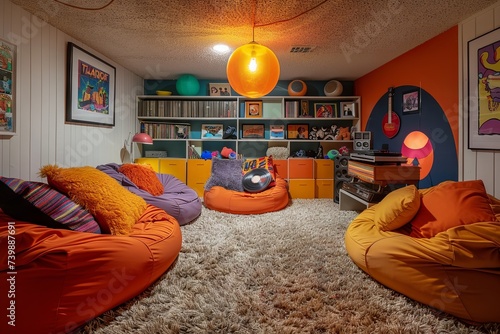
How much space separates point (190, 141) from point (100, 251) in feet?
11.8

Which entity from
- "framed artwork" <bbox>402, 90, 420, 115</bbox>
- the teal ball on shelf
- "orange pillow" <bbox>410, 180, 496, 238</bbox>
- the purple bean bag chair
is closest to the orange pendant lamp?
the purple bean bag chair

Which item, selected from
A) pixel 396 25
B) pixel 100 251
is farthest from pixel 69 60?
pixel 396 25

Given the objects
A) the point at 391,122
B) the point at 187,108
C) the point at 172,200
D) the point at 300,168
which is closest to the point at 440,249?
the point at 172,200

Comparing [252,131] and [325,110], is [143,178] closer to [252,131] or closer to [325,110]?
[252,131]

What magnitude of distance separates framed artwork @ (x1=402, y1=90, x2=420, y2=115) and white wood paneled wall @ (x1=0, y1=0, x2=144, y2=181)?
385 centimetres

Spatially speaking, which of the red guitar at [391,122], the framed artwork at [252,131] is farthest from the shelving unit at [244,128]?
the red guitar at [391,122]

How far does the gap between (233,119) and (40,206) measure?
11.4ft

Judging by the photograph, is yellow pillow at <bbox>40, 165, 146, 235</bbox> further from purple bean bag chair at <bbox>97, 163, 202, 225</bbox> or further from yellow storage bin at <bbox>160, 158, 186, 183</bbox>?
yellow storage bin at <bbox>160, 158, 186, 183</bbox>

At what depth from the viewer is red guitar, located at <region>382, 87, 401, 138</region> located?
11.4ft

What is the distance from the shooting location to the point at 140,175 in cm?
306

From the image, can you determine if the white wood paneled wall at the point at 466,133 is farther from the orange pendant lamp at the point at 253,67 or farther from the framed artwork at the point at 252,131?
the framed artwork at the point at 252,131

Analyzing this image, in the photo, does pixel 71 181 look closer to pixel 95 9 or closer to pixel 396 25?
pixel 95 9

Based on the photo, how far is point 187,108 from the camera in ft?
15.0

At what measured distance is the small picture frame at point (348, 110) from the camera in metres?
4.55
